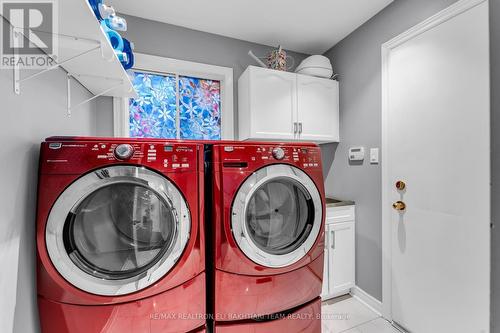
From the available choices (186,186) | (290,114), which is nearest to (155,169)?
(186,186)

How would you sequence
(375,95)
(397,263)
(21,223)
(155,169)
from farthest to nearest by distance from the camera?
(375,95)
(397,263)
(155,169)
(21,223)

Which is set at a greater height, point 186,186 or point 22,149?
point 22,149

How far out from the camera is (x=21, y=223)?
31.4 inches

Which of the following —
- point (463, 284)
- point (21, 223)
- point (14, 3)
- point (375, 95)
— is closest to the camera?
point (14, 3)

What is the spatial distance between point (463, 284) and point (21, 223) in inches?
88.9

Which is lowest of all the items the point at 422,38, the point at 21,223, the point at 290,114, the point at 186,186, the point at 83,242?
the point at 83,242

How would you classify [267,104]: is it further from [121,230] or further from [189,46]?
[121,230]

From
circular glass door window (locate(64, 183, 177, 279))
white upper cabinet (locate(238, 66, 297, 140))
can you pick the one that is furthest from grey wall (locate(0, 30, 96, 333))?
white upper cabinet (locate(238, 66, 297, 140))

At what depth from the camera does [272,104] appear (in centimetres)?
199

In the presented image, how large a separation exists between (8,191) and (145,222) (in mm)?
460

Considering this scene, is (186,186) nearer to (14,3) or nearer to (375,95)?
(14,3)

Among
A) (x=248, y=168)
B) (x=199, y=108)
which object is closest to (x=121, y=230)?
(x=248, y=168)

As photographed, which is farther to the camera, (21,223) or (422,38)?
(422,38)

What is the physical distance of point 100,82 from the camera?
1348 mm
